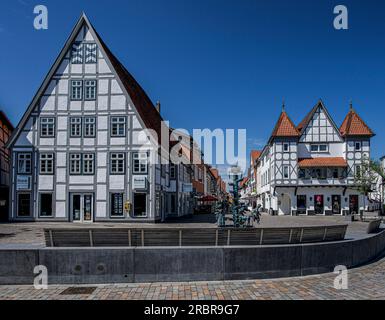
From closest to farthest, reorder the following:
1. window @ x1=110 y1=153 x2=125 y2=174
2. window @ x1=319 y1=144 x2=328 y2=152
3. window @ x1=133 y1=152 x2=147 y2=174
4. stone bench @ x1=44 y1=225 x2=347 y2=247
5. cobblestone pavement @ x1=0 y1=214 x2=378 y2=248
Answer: stone bench @ x1=44 y1=225 x2=347 y2=247
cobblestone pavement @ x1=0 y1=214 x2=378 y2=248
window @ x1=133 y1=152 x2=147 y2=174
window @ x1=110 y1=153 x2=125 y2=174
window @ x1=319 y1=144 x2=328 y2=152

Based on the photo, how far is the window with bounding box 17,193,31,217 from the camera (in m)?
27.8

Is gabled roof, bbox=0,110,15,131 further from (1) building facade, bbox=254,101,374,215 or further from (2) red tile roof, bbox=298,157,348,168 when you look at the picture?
(2) red tile roof, bbox=298,157,348,168

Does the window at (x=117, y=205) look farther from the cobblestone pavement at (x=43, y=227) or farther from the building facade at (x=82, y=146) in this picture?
the cobblestone pavement at (x=43, y=227)

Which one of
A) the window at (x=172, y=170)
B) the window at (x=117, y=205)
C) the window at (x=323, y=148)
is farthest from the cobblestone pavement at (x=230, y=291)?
the window at (x=323, y=148)

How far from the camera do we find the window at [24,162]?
2802 centimetres

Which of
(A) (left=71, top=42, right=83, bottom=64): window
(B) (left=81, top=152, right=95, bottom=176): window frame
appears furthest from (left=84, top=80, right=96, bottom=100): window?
(B) (left=81, top=152, right=95, bottom=176): window frame

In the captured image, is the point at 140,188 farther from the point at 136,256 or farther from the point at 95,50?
the point at 136,256

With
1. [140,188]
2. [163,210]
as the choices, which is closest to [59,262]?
[140,188]

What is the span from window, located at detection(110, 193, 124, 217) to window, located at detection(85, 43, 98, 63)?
35.5ft

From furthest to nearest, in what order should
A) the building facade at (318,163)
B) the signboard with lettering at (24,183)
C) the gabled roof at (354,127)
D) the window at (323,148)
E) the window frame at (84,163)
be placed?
the window at (323,148)
the gabled roof at (354,127)
the building facade at (318,163)
the signboard with lettering at (24,183)
the window frame at (84,163)

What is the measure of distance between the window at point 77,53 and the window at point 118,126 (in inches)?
214

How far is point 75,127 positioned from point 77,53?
5.90 meters

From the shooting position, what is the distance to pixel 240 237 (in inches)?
379

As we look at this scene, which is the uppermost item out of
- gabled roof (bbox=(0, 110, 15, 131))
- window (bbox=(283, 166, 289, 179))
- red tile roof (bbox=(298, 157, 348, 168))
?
gabled roof (bbox=(0, 110, 15, 131))
